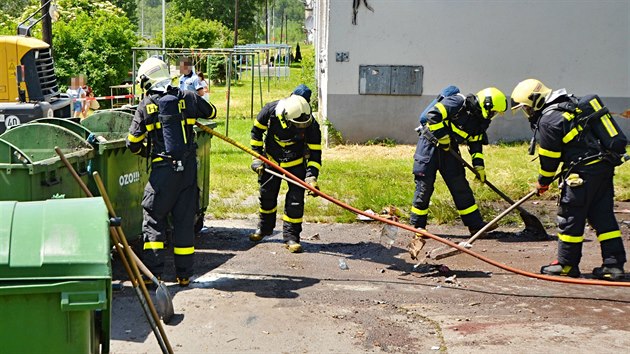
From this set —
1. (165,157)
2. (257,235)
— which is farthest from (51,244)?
(257,235)

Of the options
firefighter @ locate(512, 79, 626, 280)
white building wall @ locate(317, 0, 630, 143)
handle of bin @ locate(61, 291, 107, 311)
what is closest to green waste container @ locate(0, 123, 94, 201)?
handle of bin @ locate(61, 291, 107, 311)

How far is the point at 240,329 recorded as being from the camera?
6.21 meters

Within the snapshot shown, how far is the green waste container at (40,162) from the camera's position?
619cm

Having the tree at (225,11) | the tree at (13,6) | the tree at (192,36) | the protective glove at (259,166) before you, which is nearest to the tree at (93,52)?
the protective glove at (259,166)

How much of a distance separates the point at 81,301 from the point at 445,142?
18.9ft

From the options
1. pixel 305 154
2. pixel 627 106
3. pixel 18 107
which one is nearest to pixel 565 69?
pixel 627 106

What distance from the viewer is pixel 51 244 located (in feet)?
11.8

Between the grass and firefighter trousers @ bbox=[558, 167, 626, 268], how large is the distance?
7.87ft

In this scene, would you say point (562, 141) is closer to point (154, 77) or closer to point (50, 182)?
point (154, 77)

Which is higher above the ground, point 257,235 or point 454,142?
point 454,142

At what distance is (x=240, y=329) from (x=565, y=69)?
38.7ft

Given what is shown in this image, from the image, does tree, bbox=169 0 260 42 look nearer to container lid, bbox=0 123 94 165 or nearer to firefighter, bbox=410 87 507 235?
firefighter, bbox=410 87 507 235

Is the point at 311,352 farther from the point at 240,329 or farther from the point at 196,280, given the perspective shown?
the point at 196,280

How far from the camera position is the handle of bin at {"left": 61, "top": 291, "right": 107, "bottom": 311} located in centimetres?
356
